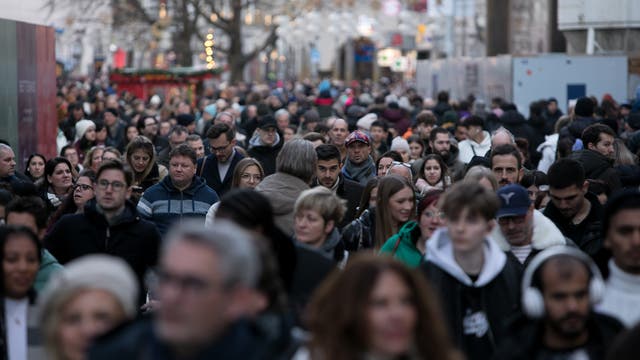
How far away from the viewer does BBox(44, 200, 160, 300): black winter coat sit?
9281 millimetres

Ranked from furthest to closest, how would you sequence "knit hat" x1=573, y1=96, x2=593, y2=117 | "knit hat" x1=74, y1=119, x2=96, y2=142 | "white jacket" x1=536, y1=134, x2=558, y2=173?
"knit hat" x1=74, y1=119, x2=96, y2=142, "knit hat" x1=573, y1=96, x2=593, y2=117, "white jacket" x1=536, y1=134, x2=558, y2=173

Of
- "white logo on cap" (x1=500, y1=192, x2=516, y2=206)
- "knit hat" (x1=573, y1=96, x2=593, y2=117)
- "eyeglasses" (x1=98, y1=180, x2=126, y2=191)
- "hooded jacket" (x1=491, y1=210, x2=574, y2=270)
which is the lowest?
"hooded jacket" (x1=491, y1=210, x2=574, y2=270)

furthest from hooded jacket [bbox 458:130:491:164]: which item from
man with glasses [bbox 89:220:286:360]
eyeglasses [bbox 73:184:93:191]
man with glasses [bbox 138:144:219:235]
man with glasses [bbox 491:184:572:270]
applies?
man with glasses [bbox 89:220:286:360]

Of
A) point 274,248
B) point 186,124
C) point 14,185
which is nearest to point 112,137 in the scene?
point 186,124

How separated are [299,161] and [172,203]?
5.98 feet

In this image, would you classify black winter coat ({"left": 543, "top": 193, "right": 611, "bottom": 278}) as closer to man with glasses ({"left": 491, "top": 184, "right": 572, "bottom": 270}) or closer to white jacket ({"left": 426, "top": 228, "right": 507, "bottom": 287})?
man with glasses ({"left": 491, "top": 184, "right": 572, "bottom": 270})

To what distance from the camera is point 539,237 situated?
827cm

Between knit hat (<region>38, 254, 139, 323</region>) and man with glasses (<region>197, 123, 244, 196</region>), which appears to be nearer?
knit hat (<region>38, 254, 139, 323</region>)

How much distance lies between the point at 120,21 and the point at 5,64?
120 feet

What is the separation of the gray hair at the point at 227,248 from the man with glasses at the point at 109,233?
4.66 meters

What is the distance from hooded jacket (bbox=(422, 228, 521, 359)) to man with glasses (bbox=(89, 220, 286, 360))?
7.73 ft

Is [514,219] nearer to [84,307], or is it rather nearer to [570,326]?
[570,326]

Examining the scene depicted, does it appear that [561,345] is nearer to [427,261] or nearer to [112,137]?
[427,261]

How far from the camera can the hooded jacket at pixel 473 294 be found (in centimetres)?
→ 699
